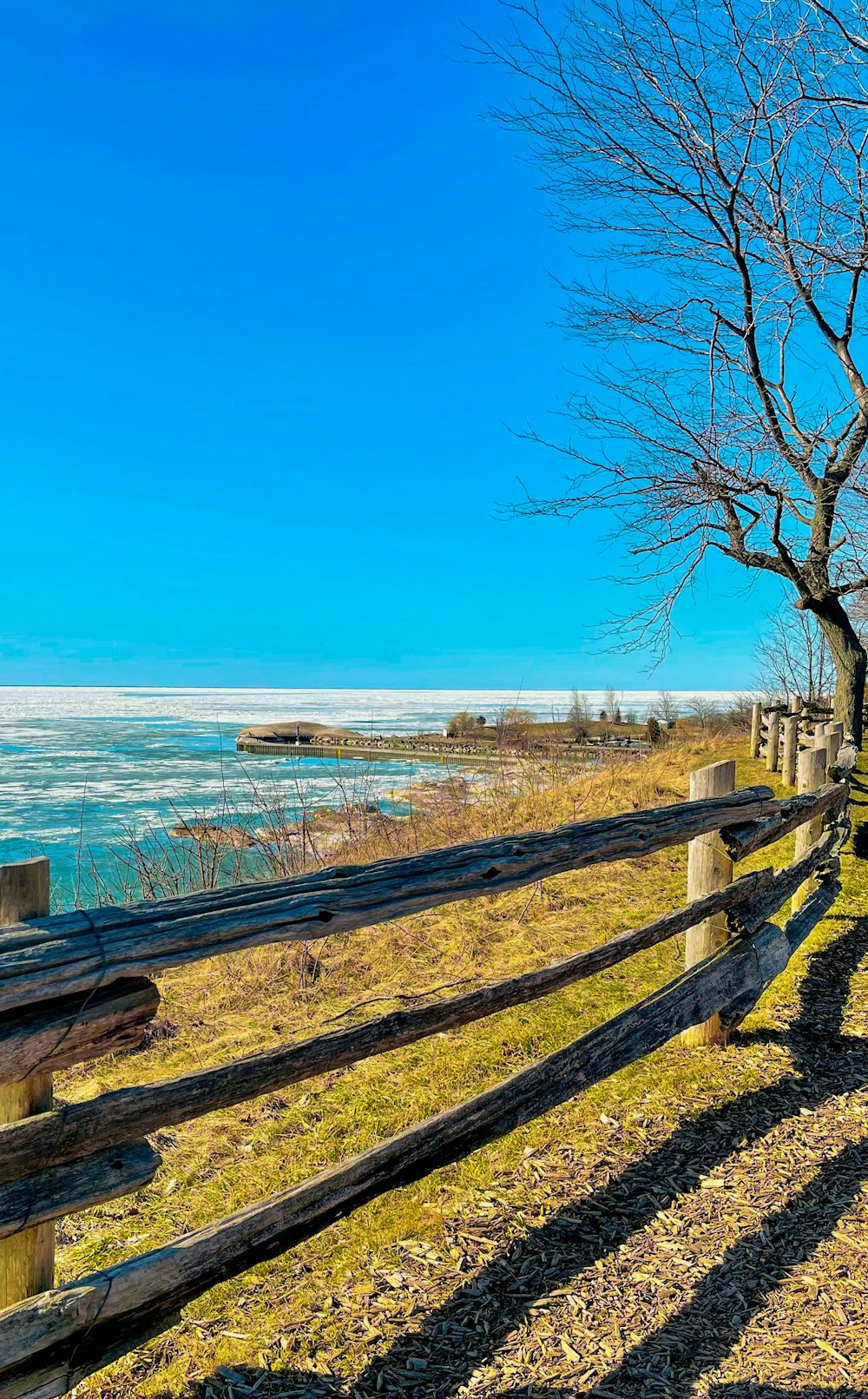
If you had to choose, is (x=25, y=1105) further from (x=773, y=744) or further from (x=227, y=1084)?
(x=773, y=744)

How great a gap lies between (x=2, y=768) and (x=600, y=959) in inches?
989

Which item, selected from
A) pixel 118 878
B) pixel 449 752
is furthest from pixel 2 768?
pixel 118 878

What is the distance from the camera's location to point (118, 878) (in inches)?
345

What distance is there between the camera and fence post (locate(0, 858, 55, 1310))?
2.15 metres

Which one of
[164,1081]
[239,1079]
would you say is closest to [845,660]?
[239,1079]

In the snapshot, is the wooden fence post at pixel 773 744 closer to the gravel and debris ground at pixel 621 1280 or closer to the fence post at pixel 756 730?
the fence post at pixel 756 730

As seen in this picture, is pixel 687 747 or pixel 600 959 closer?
pixel 600 959

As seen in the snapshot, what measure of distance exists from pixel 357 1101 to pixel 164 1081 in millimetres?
2289

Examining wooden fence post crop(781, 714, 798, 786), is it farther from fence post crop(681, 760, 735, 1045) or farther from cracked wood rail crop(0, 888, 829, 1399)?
cracked wood rail crop(0, 888, 829, 1399)

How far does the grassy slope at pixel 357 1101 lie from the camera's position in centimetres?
272

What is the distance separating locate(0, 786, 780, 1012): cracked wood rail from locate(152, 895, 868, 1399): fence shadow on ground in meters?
1.28

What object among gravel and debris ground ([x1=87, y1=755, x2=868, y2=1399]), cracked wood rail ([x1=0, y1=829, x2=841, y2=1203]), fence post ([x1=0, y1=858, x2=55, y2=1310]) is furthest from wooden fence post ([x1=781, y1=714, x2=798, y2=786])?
fence post ([x1=0, y1=858, x2=55, y2=1310])

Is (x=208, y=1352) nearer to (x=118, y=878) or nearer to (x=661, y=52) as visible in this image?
(x=118, y=878)

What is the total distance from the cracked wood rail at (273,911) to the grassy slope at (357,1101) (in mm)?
1285
